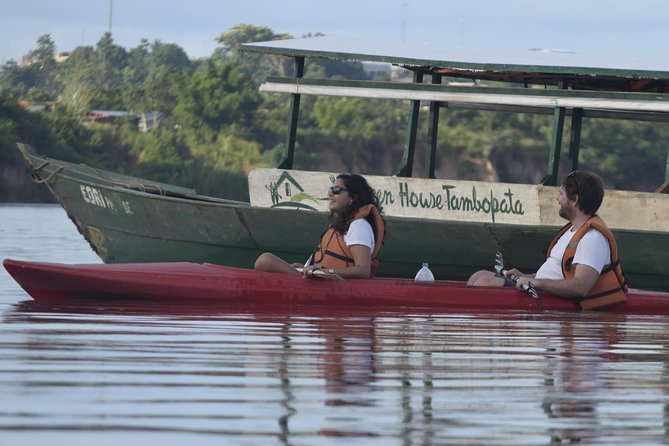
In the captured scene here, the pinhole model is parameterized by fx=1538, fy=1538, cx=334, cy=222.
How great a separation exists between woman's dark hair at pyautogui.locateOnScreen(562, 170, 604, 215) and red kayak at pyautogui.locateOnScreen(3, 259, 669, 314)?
72 centimetres

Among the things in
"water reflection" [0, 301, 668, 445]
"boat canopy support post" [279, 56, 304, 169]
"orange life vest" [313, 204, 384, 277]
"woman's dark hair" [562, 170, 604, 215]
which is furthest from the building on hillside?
"water reflection" [0, 301, 668, 445]

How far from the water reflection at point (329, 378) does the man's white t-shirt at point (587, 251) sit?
599 millimetres

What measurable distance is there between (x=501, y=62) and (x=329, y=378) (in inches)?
291

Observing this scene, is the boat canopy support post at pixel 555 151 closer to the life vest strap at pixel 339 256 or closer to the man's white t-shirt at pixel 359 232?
the life vest strap at pixel 339 256

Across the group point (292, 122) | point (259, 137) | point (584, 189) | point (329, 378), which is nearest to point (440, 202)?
point (292, 122)

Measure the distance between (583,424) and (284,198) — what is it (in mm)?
8445

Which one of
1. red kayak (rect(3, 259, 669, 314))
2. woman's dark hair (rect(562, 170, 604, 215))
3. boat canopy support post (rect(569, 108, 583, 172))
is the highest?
boat canopy support post (rect(569, 108, 583, 172))

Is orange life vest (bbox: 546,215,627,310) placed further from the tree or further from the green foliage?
the tree

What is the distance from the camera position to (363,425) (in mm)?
5191

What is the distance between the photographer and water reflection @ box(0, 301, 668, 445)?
16.9ft

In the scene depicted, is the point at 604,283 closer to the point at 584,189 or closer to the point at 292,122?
the point at 584,189

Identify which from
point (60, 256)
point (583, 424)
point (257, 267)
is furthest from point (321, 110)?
point (583, 424)

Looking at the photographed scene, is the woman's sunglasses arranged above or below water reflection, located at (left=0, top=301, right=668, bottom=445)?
above

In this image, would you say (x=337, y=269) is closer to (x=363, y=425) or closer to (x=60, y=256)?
(x=363, y=425)
